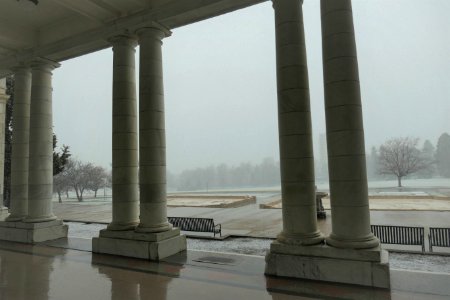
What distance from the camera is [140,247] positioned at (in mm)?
13367

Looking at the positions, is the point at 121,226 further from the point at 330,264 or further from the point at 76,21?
the point at 76,21

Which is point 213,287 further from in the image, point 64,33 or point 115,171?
point 64,33

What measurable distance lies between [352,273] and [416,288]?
5.52 ft

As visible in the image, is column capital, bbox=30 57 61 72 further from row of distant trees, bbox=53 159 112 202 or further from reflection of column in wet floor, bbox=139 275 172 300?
row of distant trees, bbox=53 159 112 202

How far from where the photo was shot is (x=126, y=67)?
15.1 meters

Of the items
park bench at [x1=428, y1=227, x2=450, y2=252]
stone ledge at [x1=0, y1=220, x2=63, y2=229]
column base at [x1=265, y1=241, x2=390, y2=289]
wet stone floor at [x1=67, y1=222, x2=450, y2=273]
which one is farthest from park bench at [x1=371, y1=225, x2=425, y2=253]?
stone ledge at [x1=0, y1=220, x2=63, y2=229]

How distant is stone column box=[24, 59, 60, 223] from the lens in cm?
1791

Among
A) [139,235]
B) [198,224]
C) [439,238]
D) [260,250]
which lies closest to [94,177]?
[198,224]

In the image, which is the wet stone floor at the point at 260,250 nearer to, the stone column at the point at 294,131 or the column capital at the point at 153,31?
the stone column at the point at 294,131

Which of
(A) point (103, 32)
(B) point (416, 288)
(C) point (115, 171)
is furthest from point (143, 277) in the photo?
(A) point (103, 32)

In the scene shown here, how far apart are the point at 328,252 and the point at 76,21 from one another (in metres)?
15.9

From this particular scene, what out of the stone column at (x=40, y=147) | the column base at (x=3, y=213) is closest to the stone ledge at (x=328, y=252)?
the stone column at (x=40, y=147)

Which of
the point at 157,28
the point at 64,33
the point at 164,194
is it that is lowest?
the point at 164,194

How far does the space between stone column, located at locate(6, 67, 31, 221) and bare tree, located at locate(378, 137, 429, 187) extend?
286 ft
